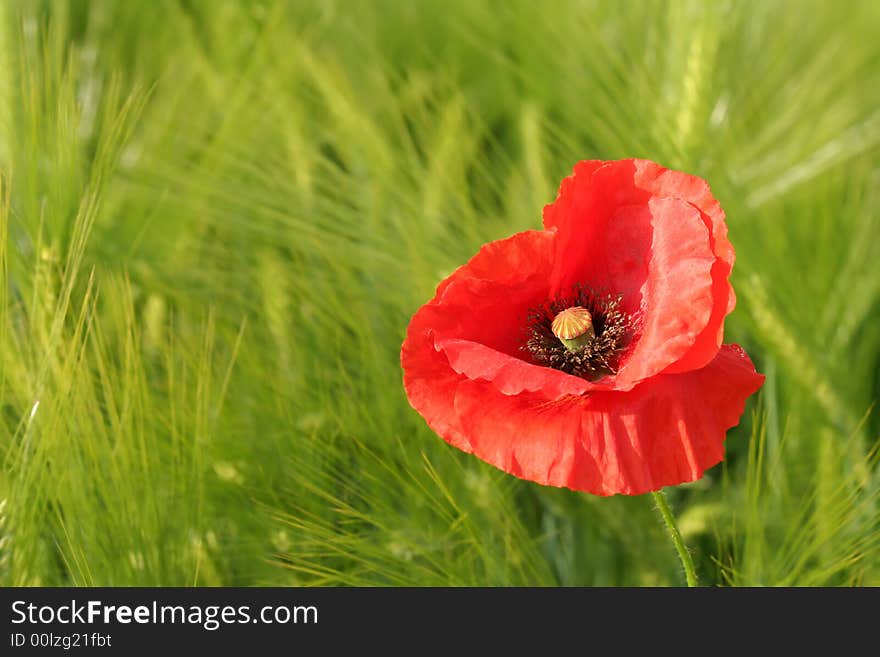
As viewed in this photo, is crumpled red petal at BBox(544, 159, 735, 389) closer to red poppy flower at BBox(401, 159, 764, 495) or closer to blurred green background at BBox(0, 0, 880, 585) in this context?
red poppy flower at BBox(401, 159, 764, 495)

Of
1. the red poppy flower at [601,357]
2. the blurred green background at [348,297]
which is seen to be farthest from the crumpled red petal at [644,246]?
the blurred green background at [348,297]

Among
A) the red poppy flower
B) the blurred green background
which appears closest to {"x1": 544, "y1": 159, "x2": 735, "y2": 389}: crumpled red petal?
the red poppy flower

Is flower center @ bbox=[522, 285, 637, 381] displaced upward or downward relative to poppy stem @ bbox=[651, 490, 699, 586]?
upward

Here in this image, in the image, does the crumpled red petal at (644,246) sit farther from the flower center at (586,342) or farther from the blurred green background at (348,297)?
the blurred green background at (348,297)

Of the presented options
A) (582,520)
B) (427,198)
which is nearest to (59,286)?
(427,198)
